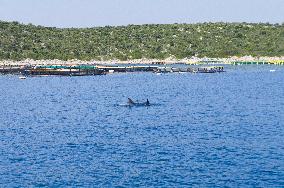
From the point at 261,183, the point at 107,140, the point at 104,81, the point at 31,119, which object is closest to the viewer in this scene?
the point at 261,183

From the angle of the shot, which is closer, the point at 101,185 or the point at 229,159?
the point at 101,185

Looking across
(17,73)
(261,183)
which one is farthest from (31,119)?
(17,73)

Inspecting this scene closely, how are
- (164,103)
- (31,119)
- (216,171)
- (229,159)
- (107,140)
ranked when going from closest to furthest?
(216,171) → (229,159) → (107,140) → (31,119) → (164,103)

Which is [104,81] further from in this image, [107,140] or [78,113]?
[107,140]

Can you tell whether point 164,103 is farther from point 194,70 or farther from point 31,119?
point 194,70

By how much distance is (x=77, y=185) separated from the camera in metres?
48.0

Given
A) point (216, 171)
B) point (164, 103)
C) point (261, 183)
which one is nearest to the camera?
point (261, 183)

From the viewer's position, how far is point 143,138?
67.3 metres

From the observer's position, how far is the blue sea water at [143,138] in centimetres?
5006

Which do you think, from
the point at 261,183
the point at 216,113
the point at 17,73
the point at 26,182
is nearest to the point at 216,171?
the point at 261,183

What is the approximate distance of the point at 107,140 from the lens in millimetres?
66062

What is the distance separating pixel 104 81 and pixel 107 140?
9080 centimetres

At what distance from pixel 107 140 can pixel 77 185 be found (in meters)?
18.2

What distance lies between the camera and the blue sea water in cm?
5006
